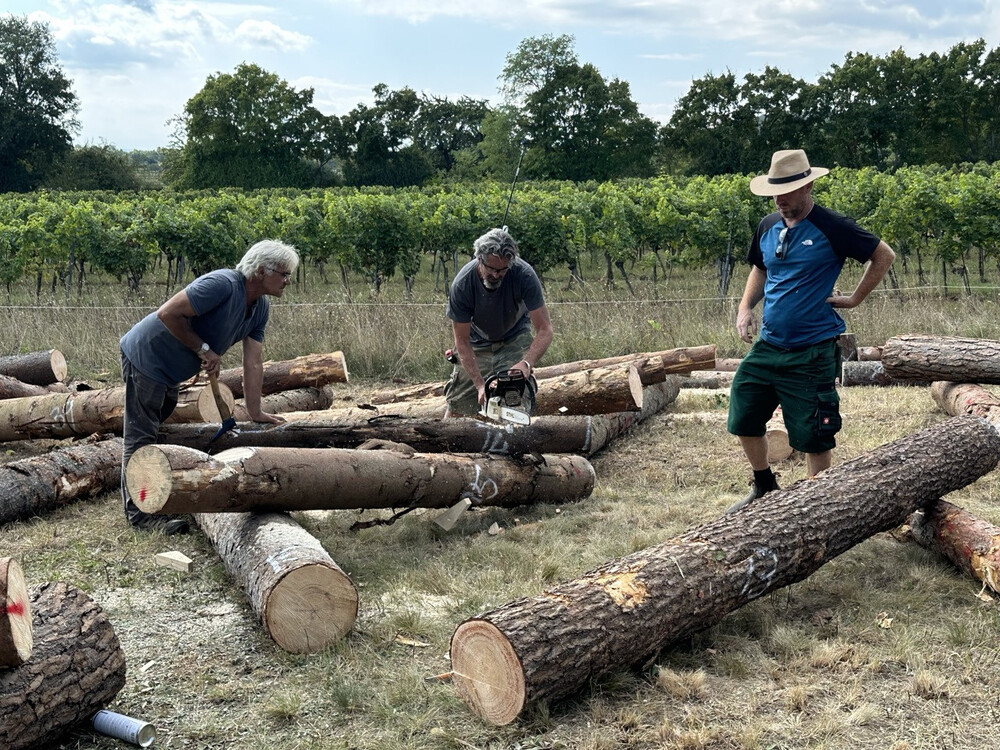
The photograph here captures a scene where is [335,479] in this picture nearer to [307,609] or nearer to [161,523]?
[307,609]

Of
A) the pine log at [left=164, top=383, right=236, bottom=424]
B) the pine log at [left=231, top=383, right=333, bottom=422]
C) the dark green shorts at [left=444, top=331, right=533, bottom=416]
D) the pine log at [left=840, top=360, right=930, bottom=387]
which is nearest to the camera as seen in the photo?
the dark green shorts at [left=444, top=331, right=533, bottom=416]

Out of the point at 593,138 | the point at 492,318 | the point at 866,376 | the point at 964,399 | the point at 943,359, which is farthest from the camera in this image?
the point at 593,138

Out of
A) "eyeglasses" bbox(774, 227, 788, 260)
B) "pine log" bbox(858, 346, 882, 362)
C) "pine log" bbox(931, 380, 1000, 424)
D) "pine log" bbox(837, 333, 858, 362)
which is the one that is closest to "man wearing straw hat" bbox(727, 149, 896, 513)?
"eyeglasses" bbox(774, 227, 788, 260)

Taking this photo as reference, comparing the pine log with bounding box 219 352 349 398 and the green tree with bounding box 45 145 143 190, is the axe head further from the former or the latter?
the green tree with bounding box 45 145 143 190

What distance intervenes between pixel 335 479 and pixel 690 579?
220 centimetres

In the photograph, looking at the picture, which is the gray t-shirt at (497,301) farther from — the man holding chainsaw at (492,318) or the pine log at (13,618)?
the pine log at (13,618)

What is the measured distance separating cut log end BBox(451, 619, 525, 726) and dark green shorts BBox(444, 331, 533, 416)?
2.97m

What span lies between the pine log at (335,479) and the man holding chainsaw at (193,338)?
830 millimetres

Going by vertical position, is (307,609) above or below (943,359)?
below

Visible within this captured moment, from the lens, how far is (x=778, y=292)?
5191 millimetres

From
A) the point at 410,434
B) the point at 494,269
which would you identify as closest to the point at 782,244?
the point at 494,269

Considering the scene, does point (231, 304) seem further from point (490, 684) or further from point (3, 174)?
point (3, 174)

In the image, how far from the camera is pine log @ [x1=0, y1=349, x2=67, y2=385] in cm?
916

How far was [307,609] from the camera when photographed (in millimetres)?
4250
